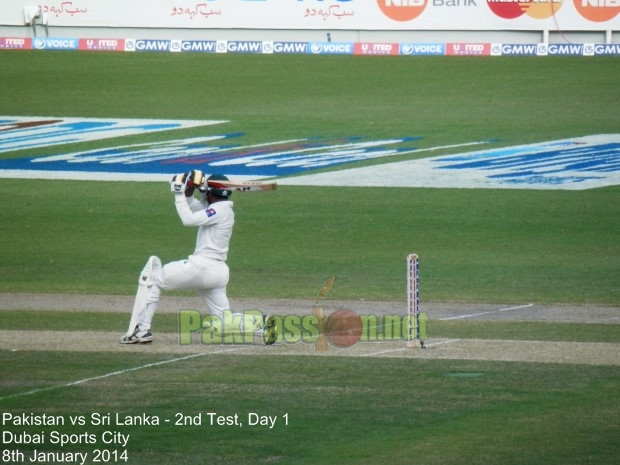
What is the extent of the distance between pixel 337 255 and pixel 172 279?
8934mm

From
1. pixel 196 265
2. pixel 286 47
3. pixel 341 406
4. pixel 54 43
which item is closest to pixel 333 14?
pixel 286 47

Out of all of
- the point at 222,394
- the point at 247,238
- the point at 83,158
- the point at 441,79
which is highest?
the point at 441,79

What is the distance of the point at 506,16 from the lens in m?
42.1

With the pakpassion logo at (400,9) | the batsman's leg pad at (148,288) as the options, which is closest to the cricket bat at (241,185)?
the batsman's leg pad at (148,288)

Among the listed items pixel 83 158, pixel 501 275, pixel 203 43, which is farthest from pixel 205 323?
pixel 203 43

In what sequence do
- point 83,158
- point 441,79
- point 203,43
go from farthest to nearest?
point 203,43 → point 441,79 → point 83,158

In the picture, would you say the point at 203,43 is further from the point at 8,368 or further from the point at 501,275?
the point at 8,368

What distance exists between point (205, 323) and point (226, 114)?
22111 millimetres

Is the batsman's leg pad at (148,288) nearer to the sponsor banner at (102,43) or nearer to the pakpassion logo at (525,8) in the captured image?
the pakpassion logo at (525,8)

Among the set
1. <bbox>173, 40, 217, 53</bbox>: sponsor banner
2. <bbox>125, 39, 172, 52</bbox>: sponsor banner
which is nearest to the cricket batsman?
<bbox>173, 40, 217, 53</bbox>: sponsor banner

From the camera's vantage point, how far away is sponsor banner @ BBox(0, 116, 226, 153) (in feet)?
113

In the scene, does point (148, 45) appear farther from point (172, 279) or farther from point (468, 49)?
point (172, 279)

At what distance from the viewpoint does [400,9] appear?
141 feet

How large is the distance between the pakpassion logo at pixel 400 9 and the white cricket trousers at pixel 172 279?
30072 mm
